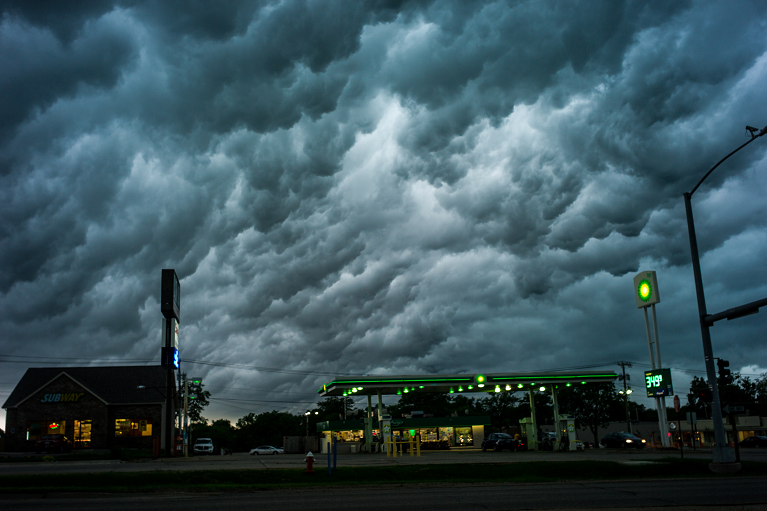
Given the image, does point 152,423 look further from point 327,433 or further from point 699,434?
point 699,434

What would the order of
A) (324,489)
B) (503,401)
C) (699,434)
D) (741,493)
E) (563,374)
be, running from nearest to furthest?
(741,493) → (324,489) → (563,374) → (699,434) → (503,401)

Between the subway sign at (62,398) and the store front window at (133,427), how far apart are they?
192 inches

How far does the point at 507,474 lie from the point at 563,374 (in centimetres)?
2632

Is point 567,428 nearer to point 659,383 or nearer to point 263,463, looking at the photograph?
point 659,383

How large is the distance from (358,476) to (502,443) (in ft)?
97.9

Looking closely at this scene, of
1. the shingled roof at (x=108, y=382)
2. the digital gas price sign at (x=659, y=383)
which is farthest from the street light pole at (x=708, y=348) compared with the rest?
the shingled roof at (x=108, y=382)

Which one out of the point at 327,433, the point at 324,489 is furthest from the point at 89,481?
the point at 327,433

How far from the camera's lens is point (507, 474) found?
909 inches

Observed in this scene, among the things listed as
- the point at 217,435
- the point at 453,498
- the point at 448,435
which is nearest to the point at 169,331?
the point at 448,435

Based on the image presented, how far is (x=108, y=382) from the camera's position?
64562 millimetres

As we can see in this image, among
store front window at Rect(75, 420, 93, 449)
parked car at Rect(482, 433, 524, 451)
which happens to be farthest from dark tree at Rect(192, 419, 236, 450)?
parked car at Rect(482, 433, 524, 451)

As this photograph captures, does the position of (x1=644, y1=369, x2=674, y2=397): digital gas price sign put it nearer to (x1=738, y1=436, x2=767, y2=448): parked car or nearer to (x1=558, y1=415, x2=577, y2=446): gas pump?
(x1=558, y1=415, x2=577, y2=446): gas pump

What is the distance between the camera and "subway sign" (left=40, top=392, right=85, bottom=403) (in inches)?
2367

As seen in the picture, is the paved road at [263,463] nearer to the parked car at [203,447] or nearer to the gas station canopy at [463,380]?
the gas station canopy at [463,380]
